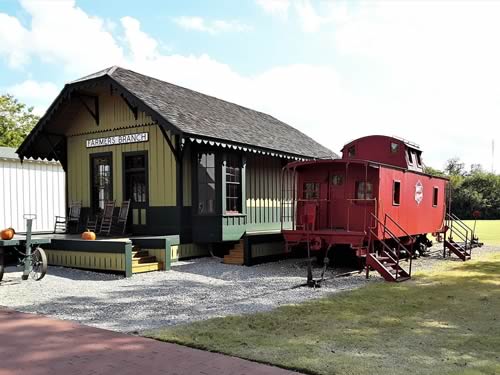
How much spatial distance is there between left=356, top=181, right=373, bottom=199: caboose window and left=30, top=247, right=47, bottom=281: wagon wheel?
820 centimetres

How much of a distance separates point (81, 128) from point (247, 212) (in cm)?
667

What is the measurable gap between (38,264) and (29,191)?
41.2ft

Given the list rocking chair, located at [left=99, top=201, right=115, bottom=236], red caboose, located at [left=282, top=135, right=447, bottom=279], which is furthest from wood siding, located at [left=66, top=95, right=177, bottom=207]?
red caboose, located at [left=282, top=135, right=447, bottom=279]

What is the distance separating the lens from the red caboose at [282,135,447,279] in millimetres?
12320

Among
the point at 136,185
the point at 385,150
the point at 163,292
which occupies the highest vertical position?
the point at 385,150

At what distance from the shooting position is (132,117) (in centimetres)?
1513

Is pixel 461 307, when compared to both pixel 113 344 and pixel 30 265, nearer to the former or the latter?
pixel 113 344

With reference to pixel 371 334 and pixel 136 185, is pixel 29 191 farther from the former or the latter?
pixel 371 334

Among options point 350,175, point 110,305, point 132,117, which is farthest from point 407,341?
point 132,117

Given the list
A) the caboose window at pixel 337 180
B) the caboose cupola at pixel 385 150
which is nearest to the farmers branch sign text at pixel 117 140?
the caboose window at pixel 337 180

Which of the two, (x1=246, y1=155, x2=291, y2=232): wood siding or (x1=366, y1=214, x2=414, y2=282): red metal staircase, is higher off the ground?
(x1=246, y1=155, x2=291, y2=232): wood siding

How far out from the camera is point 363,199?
1249 centimetres

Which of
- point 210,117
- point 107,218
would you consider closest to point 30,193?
point 107,218

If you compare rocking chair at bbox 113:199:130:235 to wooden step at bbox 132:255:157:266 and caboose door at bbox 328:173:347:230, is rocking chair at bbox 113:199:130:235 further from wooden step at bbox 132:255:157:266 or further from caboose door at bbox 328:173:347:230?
caboose door at bbox 328:173:347:230
